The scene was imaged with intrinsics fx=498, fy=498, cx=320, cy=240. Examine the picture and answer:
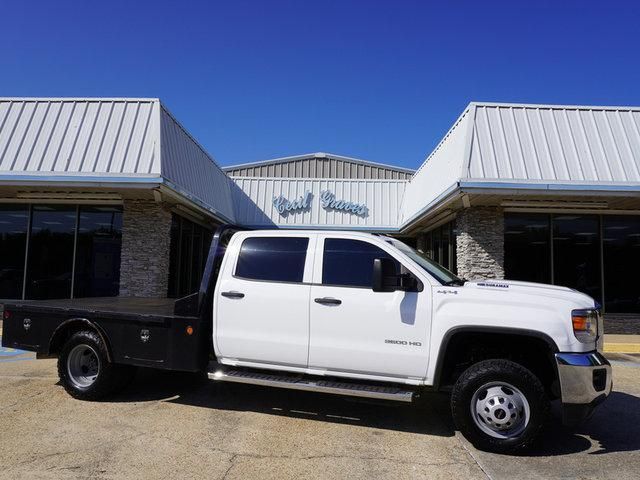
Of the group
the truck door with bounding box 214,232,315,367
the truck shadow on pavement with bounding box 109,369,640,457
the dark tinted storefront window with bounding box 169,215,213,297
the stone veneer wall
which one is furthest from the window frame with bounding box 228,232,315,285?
the dark tinted storefront window with bounding box 169,215,213,297

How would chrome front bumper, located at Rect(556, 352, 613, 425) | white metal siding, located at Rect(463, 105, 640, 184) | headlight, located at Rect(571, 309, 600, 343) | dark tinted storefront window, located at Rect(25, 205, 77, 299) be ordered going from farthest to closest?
1. dark tinted storefront window, located at Rect(25, 205, 77, 299)
2. white metal siding, located at Rect(463, 105, 640, 184)
3. headlight, located at Rect(571, 309, 600, 343)
4. chrome front bumper, located at Rect(556, 352, 613, 425)

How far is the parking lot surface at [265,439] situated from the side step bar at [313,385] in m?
0.44

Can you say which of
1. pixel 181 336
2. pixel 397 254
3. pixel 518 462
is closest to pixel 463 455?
pixel 518 462

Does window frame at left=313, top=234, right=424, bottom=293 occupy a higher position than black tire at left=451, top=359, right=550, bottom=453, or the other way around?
window frame at left=313, top=234, right=424, bottom=293

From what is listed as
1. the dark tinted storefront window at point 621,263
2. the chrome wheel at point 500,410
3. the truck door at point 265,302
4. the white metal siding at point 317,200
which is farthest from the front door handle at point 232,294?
the white metal siding at point 317,200

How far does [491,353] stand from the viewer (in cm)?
484

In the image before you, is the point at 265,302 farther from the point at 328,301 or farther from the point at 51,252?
the point at 51,252

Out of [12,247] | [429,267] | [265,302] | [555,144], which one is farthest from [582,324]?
[12,247]

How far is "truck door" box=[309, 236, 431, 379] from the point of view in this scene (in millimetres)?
4750

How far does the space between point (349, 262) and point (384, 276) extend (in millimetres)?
588

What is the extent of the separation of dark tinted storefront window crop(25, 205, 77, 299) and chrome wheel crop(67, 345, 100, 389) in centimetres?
772

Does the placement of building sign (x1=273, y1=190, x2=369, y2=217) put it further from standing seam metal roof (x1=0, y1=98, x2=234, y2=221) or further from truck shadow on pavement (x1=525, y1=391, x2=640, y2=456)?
truck shadow on pavement (x1=525, y1=391, x2=640, y2=456)

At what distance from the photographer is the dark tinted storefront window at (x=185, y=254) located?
1358 cm

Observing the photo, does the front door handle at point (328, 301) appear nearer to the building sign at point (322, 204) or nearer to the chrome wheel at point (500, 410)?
the chrome wheel at point (500, 410)
